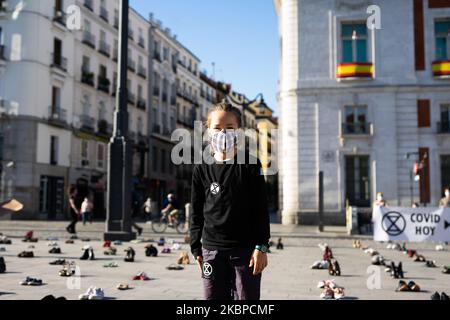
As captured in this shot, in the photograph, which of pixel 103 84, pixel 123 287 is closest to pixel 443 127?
pixel 123 287

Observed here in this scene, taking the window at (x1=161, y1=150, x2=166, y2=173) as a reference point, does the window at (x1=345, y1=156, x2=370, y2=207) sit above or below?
below

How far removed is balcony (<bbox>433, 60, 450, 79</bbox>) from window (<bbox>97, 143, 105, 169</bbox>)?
26.9 m

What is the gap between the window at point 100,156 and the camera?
43312 millimetres

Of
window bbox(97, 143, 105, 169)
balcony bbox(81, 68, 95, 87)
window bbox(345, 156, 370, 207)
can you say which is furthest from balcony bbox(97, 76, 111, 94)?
window bbox(345, 156, 370, 207)

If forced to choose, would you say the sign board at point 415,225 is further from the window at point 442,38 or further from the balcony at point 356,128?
the window at point 442,38

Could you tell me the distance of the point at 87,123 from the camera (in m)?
41.2

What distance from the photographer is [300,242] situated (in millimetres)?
17250

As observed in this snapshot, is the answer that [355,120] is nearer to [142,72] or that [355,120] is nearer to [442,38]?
[442,38]

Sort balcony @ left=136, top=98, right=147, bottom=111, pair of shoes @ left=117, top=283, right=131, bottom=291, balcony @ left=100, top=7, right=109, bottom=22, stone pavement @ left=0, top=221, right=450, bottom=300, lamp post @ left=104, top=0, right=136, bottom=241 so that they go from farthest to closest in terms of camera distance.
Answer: balcony @ left=136, top=98, right=147, bottom=111, balcony @ left=100, top=7, right=109, bottom=22, lamp post @ left=104, top=0, right=136, bottom=241, pair of shoes @ left=117, top=283, right=131, bottom=291, stone pavement @ left=0, top=221, right=450, bottom=300

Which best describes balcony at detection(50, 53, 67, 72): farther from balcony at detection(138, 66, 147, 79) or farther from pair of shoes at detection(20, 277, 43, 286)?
pair of shoes at detection(20, 277, 43, 286)

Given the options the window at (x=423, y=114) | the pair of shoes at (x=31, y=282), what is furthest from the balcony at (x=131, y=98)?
the pair of shoes at (x=31, y=282)

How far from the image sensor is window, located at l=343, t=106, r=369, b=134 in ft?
92.2

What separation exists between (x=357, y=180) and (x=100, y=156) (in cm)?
2373

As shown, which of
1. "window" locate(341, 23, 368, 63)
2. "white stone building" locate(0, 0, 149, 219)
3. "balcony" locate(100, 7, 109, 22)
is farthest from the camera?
"balcony" locate(100, 7, 109, 22)
